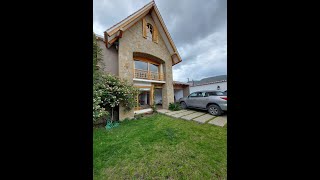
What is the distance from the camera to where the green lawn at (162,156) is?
1.88 m

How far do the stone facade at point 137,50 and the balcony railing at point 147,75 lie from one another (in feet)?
1.89

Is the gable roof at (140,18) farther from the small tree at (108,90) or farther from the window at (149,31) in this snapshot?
the small tree at (108,90)

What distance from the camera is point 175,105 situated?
25.3 feet

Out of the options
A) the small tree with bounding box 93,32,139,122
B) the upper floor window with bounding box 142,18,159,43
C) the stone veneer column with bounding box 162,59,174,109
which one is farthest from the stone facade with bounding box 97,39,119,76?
the stone veneer column with bounding box 162,59,174,109

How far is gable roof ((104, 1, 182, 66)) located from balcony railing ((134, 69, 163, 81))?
221 cm

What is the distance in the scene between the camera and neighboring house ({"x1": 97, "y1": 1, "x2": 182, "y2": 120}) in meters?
5.82

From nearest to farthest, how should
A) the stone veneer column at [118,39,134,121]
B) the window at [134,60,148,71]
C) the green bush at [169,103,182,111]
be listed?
1. the stone veneer column at [118,39,134,121]
2. the window at [134,60,148,71]
3. the green bush at [169,103,182,111]

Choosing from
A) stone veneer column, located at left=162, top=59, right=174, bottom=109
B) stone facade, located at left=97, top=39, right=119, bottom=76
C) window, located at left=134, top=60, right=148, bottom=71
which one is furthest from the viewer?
stone veneer column, located at left=162, top=59, right=174, bottom=109

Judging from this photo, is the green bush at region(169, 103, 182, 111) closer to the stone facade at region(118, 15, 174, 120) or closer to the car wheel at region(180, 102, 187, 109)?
the car wheel at region(180, 102, 187, 109)

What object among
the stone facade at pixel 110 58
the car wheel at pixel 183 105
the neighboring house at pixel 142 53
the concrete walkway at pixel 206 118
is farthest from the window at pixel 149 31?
the concrete walkway at pixel 206 118

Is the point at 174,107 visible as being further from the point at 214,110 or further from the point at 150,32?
the point at 150,32
